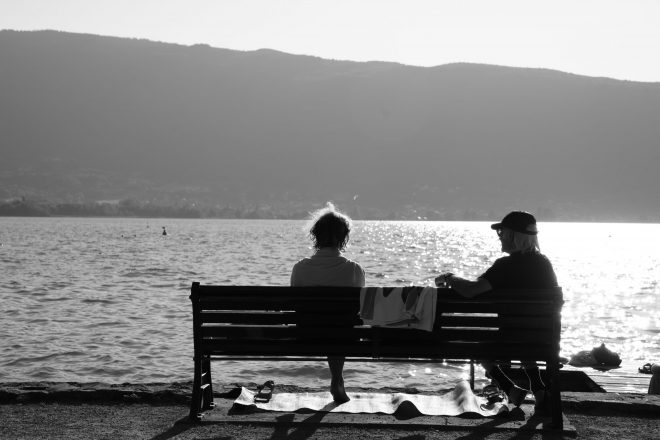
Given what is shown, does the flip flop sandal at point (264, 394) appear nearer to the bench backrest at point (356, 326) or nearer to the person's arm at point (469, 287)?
the bench backrest at point (356, 326)

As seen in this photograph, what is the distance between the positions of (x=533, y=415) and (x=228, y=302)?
2.78 meters

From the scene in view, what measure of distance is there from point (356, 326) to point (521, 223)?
1.67 metres

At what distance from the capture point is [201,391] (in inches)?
298

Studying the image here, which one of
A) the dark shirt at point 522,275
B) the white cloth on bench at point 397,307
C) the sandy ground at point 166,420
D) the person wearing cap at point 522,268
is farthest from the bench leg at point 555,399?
the white cloth on bench at point 397,307

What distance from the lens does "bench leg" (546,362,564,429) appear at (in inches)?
285

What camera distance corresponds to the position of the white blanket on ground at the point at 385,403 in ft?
25.4

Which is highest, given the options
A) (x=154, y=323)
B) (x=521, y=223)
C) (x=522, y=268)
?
(x=521, y=223)

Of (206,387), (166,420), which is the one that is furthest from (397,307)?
(166,420)

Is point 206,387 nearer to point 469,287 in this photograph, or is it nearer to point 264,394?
point 264,394

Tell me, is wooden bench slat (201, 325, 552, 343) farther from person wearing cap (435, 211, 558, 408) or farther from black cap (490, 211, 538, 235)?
black cap (490, 211, 538, 235)

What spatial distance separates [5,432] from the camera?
7055mm

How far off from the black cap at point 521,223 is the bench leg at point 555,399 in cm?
114

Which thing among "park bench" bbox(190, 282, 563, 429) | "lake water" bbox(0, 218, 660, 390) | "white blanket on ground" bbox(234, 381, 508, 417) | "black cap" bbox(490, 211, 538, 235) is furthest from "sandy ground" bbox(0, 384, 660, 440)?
"lake water" bbox(0, 218, 660, 390)

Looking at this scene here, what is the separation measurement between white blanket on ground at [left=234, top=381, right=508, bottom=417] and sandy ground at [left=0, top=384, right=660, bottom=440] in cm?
53
